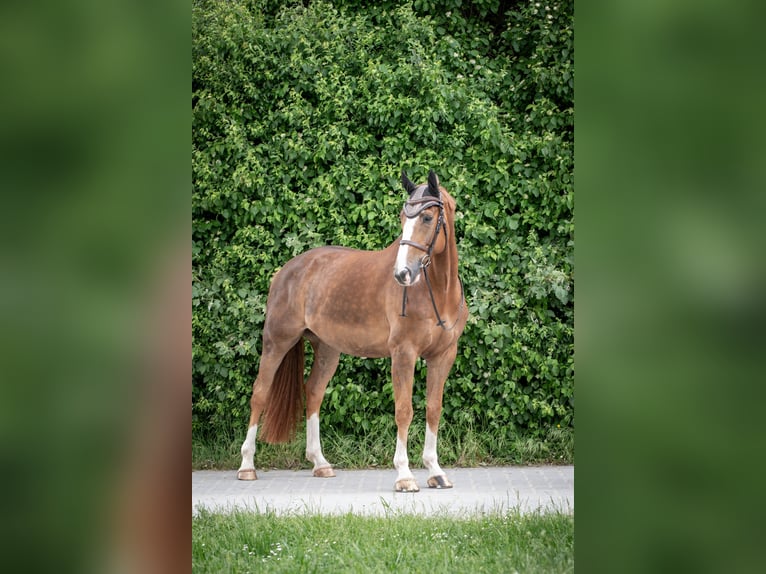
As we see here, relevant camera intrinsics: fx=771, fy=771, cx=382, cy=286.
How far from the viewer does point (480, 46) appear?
7008 mm

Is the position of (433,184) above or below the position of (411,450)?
above

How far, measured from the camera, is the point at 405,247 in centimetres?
472

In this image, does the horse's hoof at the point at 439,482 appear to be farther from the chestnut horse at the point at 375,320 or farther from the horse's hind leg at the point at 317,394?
the horse's hind leg at the point at 317,394

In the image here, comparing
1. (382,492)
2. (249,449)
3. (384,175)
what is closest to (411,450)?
(382,492)

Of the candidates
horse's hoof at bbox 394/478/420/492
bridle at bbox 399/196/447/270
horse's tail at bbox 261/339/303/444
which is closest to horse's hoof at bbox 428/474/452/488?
horse's hoof at bbox 394/478/420/492

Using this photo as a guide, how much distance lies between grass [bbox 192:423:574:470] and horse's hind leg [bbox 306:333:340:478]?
17.6 inches

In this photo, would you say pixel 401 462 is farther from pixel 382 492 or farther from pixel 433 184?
pixel 433 184

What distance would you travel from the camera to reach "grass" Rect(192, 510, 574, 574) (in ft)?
11.5

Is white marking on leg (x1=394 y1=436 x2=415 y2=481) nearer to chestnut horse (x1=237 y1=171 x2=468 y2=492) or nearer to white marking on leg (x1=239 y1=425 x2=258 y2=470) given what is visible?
chestnut horse (x1=237 y1=171 x2=468 y2=492)

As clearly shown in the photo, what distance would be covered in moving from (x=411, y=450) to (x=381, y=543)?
8.30ft

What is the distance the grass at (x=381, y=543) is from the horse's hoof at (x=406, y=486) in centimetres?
79
